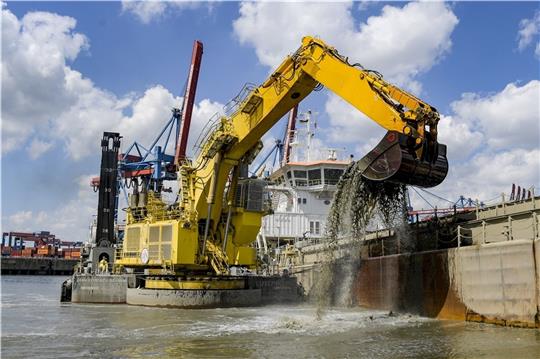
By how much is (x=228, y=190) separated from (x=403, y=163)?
13.0 m

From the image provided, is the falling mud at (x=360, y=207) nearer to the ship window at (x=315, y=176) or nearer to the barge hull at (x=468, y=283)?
the barge hull at (x=468, y=283)

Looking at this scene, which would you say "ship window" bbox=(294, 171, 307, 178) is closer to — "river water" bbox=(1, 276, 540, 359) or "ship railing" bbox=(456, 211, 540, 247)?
"river water" bbox=(1, 276, 540, 359)

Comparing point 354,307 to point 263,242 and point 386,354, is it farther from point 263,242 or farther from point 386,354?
point 263,242

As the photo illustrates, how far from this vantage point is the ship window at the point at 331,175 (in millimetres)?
39594

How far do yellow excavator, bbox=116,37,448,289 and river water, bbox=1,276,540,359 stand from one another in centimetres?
440

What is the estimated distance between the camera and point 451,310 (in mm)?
17766

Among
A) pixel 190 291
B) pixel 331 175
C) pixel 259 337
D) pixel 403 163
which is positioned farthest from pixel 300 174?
pixel 259 337

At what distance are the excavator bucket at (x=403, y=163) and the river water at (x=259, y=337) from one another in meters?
4.57

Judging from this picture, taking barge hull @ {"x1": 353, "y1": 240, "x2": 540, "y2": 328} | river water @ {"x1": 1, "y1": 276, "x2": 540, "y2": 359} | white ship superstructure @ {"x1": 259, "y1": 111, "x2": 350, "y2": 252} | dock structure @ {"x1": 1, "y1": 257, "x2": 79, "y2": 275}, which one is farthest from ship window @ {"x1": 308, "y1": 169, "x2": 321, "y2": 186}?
dock structure @ {"x1": 1, "y1": 257, "x2": 79, "y2": 275}

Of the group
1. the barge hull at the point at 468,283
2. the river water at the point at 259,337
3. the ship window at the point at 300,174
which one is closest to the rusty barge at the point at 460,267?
the barge hull at the point at 468,283

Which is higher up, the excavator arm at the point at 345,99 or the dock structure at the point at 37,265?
the excavator arm at the point at 345,99

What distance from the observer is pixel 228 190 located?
A: 89.6 ft

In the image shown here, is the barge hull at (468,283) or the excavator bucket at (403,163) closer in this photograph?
the barge hull at (468,283)

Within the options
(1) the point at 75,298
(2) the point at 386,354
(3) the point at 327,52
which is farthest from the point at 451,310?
(1) the point at 75,298
